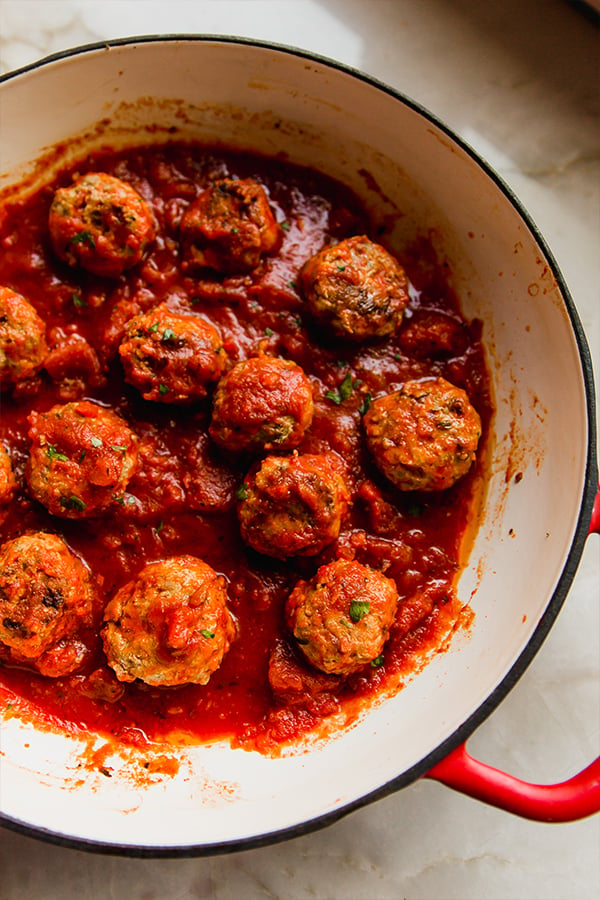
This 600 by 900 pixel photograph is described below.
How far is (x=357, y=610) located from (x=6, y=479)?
179cm

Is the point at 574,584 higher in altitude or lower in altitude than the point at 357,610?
higher

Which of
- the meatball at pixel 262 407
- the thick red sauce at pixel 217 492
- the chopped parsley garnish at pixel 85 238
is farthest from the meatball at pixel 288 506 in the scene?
the chopped parsley garnish at pixel 85 238

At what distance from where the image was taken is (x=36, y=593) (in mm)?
3363

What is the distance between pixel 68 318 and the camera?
12.6 ft

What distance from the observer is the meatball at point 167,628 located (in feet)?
10.9

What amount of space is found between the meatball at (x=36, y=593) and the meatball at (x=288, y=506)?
879 mm

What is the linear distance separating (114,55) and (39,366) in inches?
61.7

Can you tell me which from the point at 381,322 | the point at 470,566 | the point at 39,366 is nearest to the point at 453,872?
the point at 470,566

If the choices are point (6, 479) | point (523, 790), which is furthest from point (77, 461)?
point (523, 790)

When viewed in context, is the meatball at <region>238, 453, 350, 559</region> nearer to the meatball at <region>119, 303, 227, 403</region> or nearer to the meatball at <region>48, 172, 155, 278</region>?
the meatball at <region>119, 303, 227, 403</region>

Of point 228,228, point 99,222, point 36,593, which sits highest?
point 228,228

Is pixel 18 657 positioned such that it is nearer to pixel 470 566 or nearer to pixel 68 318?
pixel 68 318

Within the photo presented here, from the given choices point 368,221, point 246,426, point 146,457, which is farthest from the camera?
point 368,221

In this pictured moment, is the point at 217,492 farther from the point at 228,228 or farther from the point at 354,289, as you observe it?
the point at 228,228
